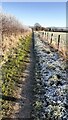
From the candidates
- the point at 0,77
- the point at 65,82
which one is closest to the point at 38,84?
the point at 65,82

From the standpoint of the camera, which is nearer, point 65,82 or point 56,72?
point 65,82

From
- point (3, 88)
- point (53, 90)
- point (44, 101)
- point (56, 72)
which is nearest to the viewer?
point (44, 101)

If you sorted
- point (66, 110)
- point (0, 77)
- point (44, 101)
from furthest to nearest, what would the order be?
point (0, 77) < point (44, 101) < point (66, 110)

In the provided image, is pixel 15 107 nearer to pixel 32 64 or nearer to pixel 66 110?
pixel 66 110

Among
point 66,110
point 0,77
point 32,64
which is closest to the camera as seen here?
point 66,110

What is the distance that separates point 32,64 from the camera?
52.5 feet

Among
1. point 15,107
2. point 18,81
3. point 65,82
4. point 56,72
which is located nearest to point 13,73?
point 18,81

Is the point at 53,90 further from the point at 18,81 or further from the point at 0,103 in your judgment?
the point at 18,81

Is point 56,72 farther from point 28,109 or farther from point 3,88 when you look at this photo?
point 28,109

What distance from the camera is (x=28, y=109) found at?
8125 millimetres

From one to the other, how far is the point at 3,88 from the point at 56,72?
3.13 meters

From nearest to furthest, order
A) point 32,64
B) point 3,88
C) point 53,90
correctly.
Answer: point 53,90 → point 3,88 → point 32,64

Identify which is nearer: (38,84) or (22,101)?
(22,101)

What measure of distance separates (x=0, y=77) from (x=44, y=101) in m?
3.47
